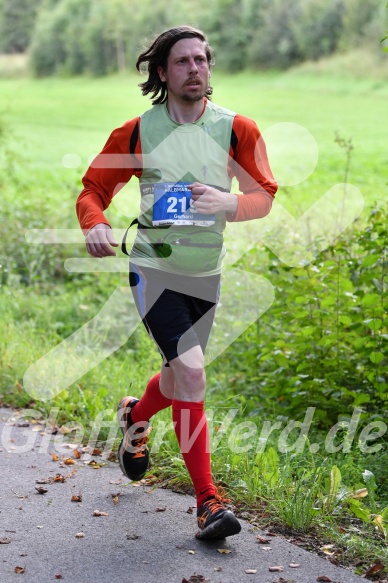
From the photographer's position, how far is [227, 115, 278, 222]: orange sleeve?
4.43m

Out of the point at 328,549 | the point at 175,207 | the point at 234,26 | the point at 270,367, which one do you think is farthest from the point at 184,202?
the point at 234,26

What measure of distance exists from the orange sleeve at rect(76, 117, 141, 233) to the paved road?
133 centimetres

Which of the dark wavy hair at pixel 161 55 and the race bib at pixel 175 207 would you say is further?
the dark wavy hair at pixel 161 55

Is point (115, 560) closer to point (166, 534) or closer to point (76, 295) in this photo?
point (166, 534)

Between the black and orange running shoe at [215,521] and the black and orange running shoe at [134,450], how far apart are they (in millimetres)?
762

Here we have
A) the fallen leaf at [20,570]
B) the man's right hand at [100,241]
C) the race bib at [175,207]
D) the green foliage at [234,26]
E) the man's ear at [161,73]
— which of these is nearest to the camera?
the fallen leaf at [20,570]

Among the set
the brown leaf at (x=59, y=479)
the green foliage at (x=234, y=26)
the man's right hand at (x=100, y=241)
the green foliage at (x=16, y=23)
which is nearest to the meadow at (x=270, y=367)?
the brown leaf at (x=59, y=479)

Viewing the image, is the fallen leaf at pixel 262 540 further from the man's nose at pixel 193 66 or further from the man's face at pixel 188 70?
the man's nose at pixel 193 66

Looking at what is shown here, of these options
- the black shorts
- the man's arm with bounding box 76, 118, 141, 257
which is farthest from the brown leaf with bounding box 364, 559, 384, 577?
the man's arm with bounding box 76, 118, 141, 257

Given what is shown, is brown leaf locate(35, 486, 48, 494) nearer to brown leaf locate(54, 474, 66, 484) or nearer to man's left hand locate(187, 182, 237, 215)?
brown leaf locate(54, 474, 66, 484)

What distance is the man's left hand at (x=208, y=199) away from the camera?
422 cm

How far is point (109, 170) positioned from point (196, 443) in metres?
1.30

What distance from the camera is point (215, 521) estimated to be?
13.4 ft

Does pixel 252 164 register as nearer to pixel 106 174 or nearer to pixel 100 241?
pixel 106 174
